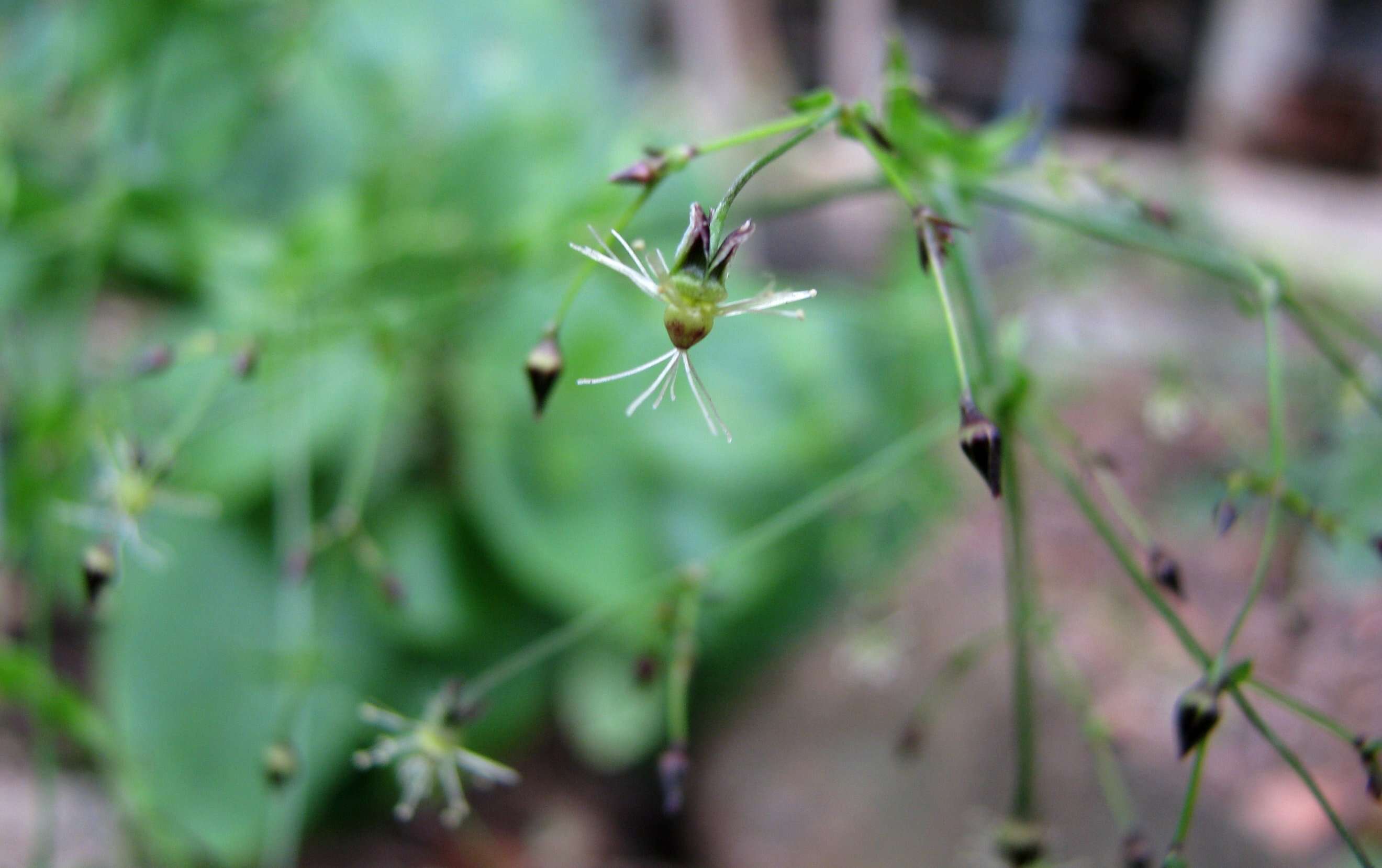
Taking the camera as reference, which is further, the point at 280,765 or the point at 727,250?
the point at 280,765

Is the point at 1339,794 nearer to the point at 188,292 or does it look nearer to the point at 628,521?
the point at 628,521

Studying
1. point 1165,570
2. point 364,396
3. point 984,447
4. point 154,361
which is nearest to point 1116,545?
point 1165,570

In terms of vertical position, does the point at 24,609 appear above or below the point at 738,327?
below

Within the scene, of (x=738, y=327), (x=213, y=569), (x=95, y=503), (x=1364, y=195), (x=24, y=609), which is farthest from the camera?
(x=1364, y=195)

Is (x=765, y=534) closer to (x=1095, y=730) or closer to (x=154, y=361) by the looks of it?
(x=1095, y=730)

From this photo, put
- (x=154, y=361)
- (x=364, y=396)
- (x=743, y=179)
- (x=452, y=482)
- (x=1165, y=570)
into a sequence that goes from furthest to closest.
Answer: (x=452, y=482) < (x=364, y=396) < (x=154, y=361) < (x=1165, y=570) < (x=743, y=179)

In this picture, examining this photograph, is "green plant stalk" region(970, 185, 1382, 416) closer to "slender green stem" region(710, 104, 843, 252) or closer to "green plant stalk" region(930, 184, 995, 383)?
"green plant stalk" region(930, 184, 995, 383)

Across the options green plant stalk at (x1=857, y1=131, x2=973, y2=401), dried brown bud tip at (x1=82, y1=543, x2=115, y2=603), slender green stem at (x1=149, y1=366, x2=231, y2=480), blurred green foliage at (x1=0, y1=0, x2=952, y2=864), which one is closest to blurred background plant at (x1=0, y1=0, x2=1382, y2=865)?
blurred green foliage at (x1=0, y1=0, x2=952, y2=864)

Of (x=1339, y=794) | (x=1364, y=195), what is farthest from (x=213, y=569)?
(x=1364, y=195)
